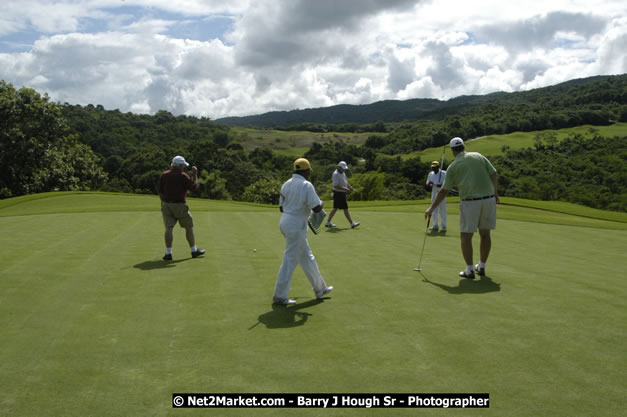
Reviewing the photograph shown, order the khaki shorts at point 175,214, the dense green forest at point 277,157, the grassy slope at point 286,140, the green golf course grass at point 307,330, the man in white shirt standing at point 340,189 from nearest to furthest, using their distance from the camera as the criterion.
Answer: the green golf course grass at point 307,330, the khaki shorts at point 175,214, the man in white shirt standing at point 340,189, the dense green forest at point 277,157, the grassy slope at point 286,140

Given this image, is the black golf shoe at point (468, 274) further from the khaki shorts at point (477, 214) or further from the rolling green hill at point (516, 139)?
the rolling green hill at point (516, 139)

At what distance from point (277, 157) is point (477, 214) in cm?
12311

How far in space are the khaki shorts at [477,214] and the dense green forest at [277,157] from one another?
4714 cm

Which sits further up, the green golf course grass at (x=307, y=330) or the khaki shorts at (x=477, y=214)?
the khaki shorts at (x=477, y=214)

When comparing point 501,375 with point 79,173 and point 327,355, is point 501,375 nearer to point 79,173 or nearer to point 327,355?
point 327,355

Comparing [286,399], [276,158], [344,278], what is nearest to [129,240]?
[344,278]

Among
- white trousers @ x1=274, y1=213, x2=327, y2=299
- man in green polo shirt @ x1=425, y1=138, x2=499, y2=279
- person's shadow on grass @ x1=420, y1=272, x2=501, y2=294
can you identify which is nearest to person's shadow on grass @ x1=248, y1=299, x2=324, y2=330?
white trousers @ x1=274, y1=213, x2=327, y2=299

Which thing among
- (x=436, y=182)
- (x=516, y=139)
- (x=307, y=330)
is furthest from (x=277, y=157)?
(x=307, y=330)

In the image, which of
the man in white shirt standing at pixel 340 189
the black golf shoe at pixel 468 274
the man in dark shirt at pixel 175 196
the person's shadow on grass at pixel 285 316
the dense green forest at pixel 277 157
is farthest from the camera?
the dense green forest at pixel 277 157

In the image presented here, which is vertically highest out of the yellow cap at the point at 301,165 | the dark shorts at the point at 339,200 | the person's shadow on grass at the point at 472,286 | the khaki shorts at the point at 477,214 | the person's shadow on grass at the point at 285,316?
the yellow cap at the point at 301,165

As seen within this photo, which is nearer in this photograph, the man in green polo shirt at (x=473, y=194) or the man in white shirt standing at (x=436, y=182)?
the man in green polo shirt at (x=473, y=194)

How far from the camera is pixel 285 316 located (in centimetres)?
682

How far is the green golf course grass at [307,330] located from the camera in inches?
173

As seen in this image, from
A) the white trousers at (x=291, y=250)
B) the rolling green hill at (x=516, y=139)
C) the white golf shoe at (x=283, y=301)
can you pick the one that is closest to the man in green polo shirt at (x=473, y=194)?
the white trousers at (x=291, y=250)
